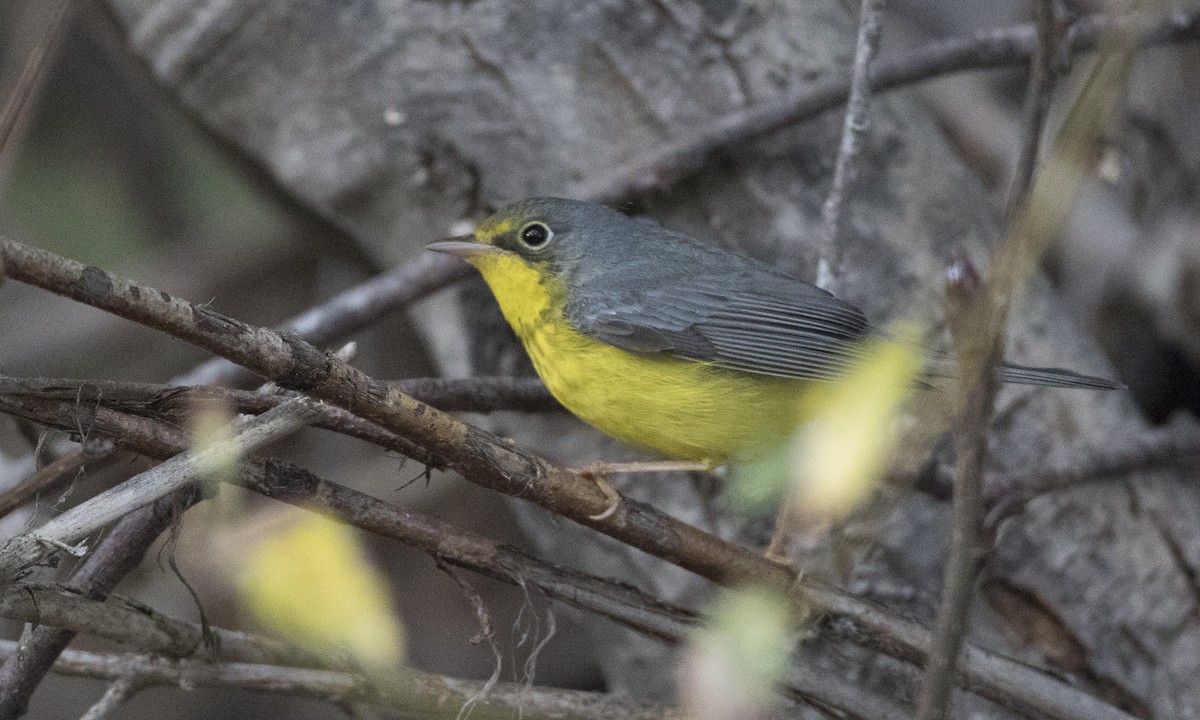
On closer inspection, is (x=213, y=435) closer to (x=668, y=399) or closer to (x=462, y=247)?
(x=668, y=399)

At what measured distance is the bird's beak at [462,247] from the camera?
11.4 ft

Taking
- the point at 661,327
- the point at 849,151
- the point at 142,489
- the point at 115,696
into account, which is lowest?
the point at 115,696

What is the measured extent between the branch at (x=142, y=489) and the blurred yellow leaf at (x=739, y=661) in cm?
110

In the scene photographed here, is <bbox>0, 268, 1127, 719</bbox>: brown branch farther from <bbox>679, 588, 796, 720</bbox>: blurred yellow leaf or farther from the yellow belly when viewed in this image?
the yellow belly

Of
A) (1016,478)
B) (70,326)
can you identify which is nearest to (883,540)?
(1016,478)

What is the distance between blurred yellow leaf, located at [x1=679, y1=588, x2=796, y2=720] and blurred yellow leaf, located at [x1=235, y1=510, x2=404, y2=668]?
73 centimetres

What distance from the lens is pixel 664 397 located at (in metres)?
3.17

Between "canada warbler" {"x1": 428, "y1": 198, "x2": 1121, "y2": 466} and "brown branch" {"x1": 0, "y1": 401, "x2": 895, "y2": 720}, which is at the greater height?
"canada warbler" {"x1": 428, "y1": 198, "x2": 1121, "y2": 466}

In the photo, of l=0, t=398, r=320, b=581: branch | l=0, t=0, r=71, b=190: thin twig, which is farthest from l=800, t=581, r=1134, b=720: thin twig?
Result: l=0, t=0, r=71, b=190: thin twig

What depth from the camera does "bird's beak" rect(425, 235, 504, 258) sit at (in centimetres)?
347

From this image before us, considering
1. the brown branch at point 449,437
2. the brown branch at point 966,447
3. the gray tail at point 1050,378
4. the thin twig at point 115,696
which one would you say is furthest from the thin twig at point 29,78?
the gray tail at point 1050,378

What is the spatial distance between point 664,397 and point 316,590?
3.50 ft

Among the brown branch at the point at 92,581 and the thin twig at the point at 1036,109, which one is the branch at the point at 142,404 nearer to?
the brown branch at the point at 92,581

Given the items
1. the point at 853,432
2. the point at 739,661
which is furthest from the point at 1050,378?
the point at 739,661
